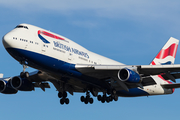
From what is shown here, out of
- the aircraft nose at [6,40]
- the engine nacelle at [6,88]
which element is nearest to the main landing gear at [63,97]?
the engine nacelle at [6,88]

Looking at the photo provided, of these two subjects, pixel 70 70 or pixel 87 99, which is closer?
pixel 70 70

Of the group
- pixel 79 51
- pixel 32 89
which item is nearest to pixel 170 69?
pixel 79 51

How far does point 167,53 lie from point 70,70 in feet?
Answer: 71.2

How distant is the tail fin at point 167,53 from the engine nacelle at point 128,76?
15355mm

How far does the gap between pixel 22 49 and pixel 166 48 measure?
27264 millimetres

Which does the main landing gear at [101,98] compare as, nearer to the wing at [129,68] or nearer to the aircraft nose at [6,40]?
the wing at [129,68]

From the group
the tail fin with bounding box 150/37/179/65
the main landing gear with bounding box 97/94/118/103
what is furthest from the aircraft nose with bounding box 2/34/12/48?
the tail fin with bounding box 150/37/179/65

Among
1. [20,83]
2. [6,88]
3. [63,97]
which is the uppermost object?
[20,83]

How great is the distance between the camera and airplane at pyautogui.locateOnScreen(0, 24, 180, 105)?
3175 cm

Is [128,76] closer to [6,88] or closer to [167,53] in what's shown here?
[6,88]

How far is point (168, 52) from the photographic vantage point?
50.1 meters

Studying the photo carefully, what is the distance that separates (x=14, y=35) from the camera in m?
31.2

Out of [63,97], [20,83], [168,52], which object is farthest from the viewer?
[168,52]

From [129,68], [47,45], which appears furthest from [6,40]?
[129,68]
